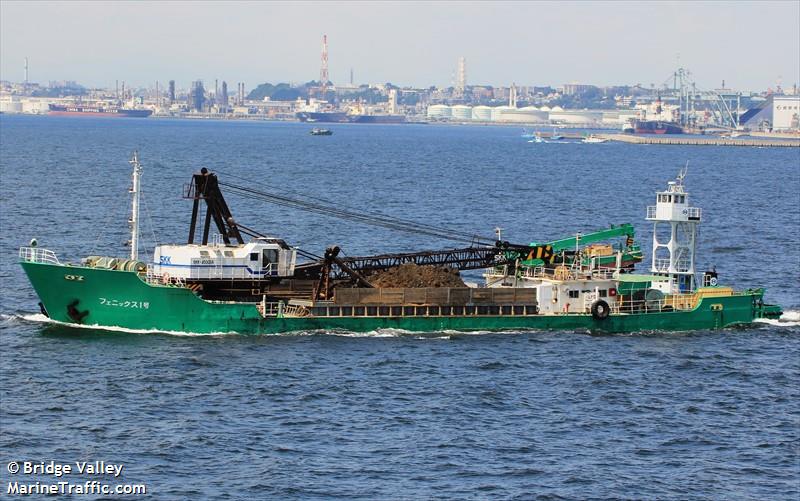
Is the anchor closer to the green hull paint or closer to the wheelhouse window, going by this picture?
the green hull paint

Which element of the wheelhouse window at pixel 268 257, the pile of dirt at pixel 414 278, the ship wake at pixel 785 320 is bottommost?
the ship wake at pixel 785 320

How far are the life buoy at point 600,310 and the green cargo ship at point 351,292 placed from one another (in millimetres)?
47

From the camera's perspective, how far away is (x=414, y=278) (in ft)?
195

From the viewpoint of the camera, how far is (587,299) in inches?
2355

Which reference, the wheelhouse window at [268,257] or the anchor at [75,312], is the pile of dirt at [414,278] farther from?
the anchor at [75,312]

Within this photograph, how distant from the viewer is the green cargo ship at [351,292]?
55.3 meters

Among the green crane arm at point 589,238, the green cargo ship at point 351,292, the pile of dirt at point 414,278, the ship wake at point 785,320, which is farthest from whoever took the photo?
the green crane arm at point 589,238

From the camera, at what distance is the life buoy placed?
58.8m

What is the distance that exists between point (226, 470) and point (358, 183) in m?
106

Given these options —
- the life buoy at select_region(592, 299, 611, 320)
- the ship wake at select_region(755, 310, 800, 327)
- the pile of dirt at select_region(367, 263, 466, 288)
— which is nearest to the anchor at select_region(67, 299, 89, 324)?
the pile of dirt at select_region(367, 263, 466, 288)

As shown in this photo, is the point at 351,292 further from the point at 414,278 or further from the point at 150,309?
the point at 150,309

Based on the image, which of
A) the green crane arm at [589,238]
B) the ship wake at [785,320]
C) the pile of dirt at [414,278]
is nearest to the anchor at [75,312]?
the pile of dirt at [414,278]

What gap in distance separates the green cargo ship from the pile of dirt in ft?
3.43

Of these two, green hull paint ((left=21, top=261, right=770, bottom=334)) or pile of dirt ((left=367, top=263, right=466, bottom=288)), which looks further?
pile of dirt ((left=367, top=263, right=466, bottom=288))
